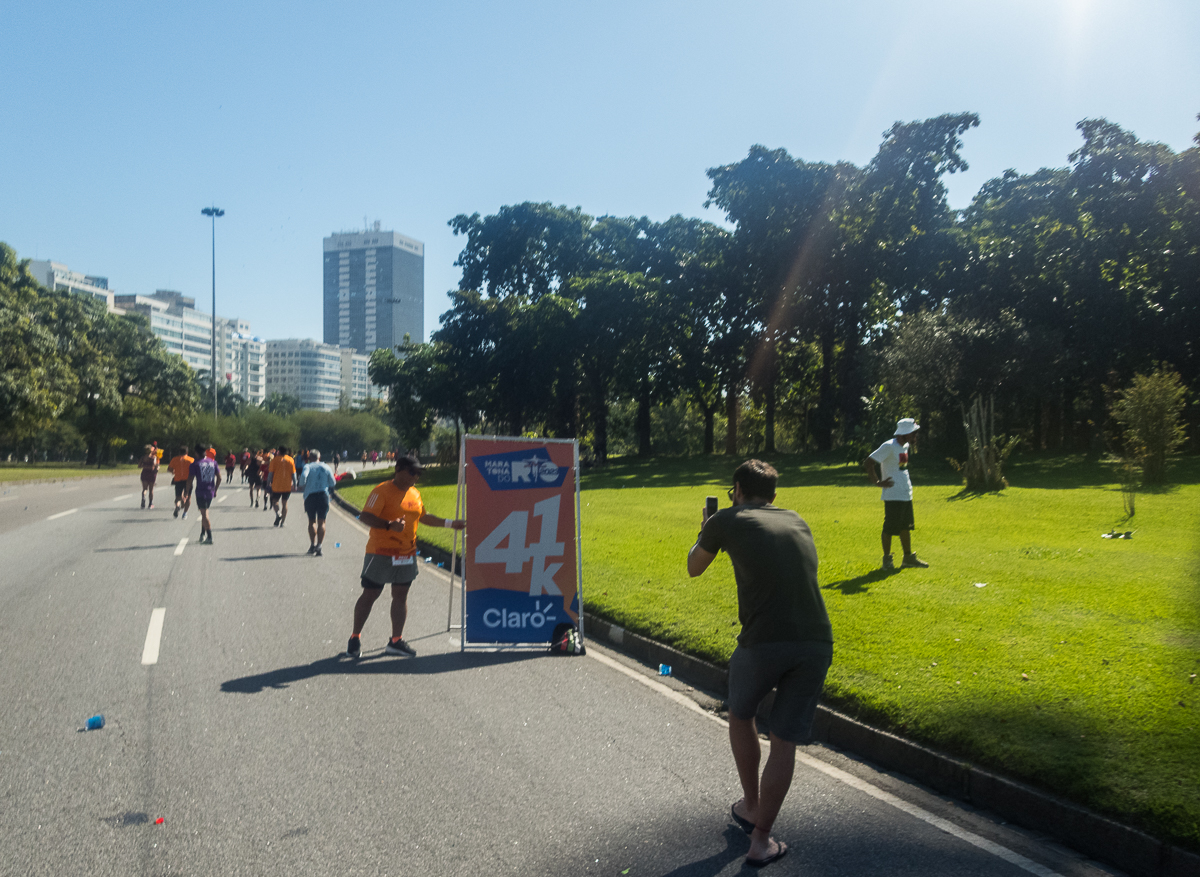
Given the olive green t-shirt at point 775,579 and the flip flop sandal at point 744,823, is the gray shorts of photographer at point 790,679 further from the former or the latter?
the flip flop sandal at point 744,823

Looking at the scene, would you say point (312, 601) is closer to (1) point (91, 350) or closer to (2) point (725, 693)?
(2) point (725, 693)

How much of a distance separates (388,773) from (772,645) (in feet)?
7.70

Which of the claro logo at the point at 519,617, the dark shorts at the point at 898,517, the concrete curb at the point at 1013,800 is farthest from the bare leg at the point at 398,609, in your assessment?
the dark shorts at the point at 898,517

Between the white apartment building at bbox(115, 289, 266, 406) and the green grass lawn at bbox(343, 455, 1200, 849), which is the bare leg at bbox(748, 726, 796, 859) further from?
the white apartment building at bbox(115, 289, 266, 406)

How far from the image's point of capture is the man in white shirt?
35.1ft

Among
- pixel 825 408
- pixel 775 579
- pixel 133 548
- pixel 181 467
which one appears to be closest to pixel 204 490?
pixel 133 548

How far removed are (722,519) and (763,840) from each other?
144cm

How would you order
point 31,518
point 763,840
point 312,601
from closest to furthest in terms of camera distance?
point 763,840 < point 312,601 < point 31,518

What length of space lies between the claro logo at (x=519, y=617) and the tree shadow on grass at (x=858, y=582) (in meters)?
3.45

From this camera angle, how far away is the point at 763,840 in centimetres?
401

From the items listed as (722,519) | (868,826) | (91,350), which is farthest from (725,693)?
(91,350)

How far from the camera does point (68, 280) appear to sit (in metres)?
153

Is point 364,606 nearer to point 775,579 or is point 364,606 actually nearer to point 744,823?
point 744,823

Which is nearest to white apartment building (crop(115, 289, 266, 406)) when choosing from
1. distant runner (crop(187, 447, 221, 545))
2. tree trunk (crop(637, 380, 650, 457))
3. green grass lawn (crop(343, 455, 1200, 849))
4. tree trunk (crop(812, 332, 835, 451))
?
tree trunk (crop(637, 380, 650, 457))
